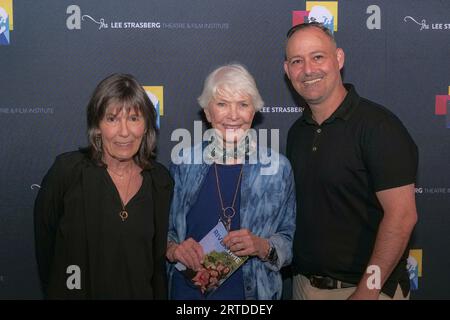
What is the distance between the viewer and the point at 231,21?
2.92 metres

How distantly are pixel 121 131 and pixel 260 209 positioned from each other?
667mm

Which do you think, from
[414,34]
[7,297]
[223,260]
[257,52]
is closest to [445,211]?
[414,34]

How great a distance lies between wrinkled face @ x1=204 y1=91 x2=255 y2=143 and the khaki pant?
2.60ft

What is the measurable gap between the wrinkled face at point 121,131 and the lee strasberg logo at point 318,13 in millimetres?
1414

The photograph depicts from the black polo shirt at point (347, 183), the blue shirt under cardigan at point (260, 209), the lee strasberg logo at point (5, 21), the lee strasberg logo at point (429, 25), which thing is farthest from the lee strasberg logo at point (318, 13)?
the lee strasberg logo at point (5, 21)

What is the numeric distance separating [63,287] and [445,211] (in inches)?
92.7

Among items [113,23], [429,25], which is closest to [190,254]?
[113,23]

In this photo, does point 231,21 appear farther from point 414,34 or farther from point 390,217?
point 390,217

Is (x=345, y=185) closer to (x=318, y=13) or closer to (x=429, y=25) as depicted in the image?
(x=318, y=13)

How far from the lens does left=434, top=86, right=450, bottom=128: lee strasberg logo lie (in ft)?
9.84

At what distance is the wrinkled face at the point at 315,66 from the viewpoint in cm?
215

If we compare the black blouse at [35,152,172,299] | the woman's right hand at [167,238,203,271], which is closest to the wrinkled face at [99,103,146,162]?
the black blouse at [35,152,172,299]

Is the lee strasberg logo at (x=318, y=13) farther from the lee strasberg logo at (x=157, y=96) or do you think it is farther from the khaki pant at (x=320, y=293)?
the khaki pant at (x=320, y=293)

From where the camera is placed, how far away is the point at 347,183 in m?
2.04
